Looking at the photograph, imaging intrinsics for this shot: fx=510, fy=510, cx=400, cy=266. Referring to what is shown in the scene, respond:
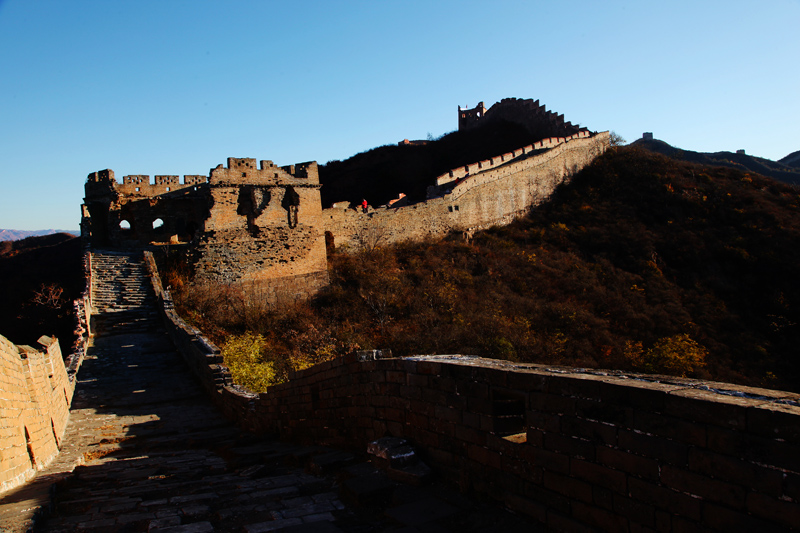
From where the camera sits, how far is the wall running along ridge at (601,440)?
247 cm

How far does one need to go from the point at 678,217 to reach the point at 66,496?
29796mm

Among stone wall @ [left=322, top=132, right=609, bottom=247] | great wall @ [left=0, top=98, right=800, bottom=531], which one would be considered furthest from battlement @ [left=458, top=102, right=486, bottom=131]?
great wall @ [left=0, top=98, right=800, bottom=531]

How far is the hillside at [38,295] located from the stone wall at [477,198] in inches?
390

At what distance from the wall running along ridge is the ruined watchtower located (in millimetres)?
13249

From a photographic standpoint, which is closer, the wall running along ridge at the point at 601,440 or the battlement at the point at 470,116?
the wall running along ridge at the point at 601,440

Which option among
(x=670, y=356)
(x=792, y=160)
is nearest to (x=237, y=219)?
(x=670, y=356)

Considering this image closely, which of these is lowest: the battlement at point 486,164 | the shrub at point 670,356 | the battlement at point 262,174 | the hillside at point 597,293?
the shrub at point 670,356

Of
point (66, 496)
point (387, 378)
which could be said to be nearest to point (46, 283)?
point (66, 496)

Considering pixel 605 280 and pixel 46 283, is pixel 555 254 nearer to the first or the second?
pixel 605 280

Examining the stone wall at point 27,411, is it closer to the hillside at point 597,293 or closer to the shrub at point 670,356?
the hillside at point 597,293

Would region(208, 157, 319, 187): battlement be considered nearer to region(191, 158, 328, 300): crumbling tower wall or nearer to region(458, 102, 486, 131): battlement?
region(191, 158, 328, 300): crumbling tower wall

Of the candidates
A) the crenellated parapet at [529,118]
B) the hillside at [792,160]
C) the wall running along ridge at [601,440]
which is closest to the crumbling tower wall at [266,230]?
the wall running along ridge at [601,440]

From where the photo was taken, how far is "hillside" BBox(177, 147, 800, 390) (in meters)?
16.4

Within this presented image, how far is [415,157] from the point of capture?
139 feet
